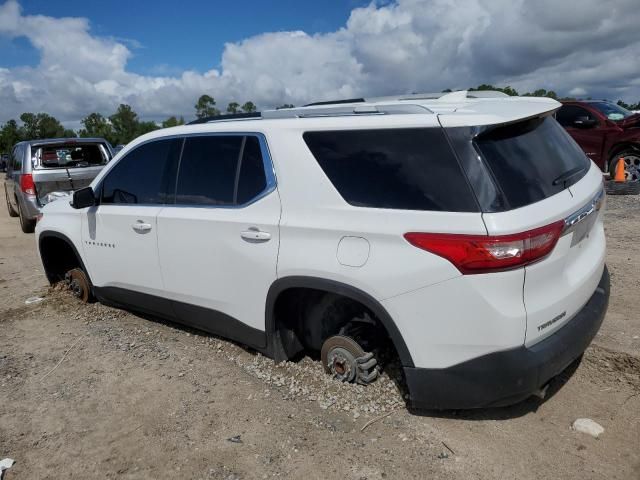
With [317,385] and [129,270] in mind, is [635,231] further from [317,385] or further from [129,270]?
[129,270]

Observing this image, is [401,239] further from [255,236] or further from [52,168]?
[52,168]

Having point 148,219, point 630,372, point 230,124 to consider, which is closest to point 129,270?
point 148,219

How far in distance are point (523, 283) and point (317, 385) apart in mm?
1587

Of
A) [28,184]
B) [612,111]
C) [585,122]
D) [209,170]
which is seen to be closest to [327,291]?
[209,170]

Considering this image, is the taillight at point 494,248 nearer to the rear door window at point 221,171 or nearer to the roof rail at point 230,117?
the rear door window at point 221,171

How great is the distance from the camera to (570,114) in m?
11.9

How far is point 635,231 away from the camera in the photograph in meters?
7.19

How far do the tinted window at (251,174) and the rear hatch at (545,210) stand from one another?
56.4 inches

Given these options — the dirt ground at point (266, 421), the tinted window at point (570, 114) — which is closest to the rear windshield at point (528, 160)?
the dirt ground at point (266, 421)

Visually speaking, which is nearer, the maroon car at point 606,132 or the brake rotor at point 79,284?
the brake rotor at point 79,284

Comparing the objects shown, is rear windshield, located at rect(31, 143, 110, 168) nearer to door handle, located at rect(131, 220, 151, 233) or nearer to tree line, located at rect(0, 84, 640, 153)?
door handle, located at rect(131, 220, 151, 233)

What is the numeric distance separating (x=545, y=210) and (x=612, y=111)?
11070 mm

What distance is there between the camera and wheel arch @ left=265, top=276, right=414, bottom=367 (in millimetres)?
2816

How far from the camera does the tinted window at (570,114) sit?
459 inches
